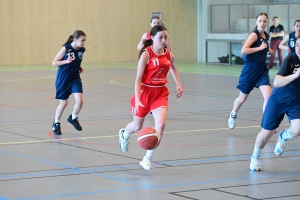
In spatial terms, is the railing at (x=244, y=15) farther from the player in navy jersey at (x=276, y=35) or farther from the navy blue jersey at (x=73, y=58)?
the navy blue jersey at (x=73, y=58)

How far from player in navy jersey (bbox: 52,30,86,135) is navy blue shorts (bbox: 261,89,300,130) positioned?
4.51 metres

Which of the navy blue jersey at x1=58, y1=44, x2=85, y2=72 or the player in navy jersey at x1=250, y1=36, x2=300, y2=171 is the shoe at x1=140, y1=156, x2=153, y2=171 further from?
the navy blue jersey at x1=58, y1=44, x2=85, y2=72

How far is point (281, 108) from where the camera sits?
7930mm

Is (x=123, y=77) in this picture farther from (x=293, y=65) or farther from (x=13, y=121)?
(x=293, y=65)

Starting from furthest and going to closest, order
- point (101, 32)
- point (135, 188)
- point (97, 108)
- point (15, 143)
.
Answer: point (101, 32) → point (97, 108) → point (15, 143) → point (135, 188)

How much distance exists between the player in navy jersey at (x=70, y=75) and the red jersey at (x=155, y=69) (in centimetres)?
324

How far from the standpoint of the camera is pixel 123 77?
24.8m

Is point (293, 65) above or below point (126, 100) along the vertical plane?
above

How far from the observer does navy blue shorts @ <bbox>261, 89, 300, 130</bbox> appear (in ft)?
25.9

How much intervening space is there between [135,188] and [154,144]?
87 centimetres

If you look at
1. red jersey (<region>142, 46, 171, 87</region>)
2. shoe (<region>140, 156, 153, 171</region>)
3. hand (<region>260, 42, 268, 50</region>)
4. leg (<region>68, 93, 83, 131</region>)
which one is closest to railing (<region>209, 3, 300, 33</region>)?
hand (<region>260, 42, 268, 50</region>)

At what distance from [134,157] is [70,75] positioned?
10.1ft

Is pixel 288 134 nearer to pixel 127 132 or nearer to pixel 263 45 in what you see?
pixel 127 132

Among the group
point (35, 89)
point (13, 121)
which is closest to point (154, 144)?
point (13, 121)
